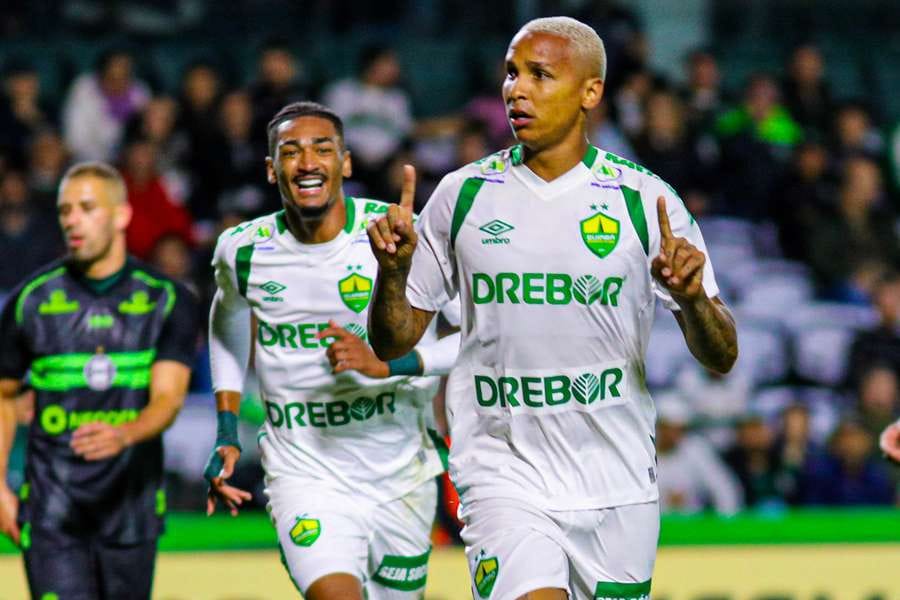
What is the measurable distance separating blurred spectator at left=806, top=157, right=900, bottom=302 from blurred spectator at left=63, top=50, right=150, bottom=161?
5427mm

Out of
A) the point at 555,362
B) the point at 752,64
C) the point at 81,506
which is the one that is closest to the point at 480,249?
the point at 555,362

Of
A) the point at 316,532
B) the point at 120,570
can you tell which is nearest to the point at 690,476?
the point at 120,570

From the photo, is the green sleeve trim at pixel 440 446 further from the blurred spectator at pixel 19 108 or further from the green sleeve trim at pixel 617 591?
the blurred spectator at pixel 19 108

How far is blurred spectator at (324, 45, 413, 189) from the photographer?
12336 millimetres

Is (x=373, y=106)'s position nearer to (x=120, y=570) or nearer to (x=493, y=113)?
(x=493, y=113)

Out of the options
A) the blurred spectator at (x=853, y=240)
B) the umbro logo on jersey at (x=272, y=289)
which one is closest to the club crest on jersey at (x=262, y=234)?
the umbro logo on jersey at (x=272, y=289)

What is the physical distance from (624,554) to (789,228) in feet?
26.5

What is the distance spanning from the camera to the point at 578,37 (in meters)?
5.26

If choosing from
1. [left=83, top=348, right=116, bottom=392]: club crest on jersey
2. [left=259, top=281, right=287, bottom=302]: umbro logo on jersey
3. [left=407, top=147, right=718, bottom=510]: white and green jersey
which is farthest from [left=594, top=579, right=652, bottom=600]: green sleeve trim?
[left=83, top=348, right=116, bottom=392]: club crest on jersey

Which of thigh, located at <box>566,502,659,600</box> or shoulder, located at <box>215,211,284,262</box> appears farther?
shoulder, located at <box>215,211,284,262</box>

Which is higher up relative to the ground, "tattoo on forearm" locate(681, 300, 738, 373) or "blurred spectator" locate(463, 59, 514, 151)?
"blurred spectator" locate(463, 59, 514, 151)

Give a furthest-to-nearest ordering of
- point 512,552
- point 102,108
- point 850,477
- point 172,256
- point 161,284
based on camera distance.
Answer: point 102,108 < point 172,256 < point 850,477 < point 161,284 < point 512,552

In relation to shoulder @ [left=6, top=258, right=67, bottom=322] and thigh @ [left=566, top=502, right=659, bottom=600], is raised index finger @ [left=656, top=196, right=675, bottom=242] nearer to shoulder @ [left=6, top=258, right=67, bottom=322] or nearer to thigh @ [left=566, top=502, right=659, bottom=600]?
thigh @ [left=566, top=502, right=659, bottom=600]

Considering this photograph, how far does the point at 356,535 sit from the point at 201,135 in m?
6.35
